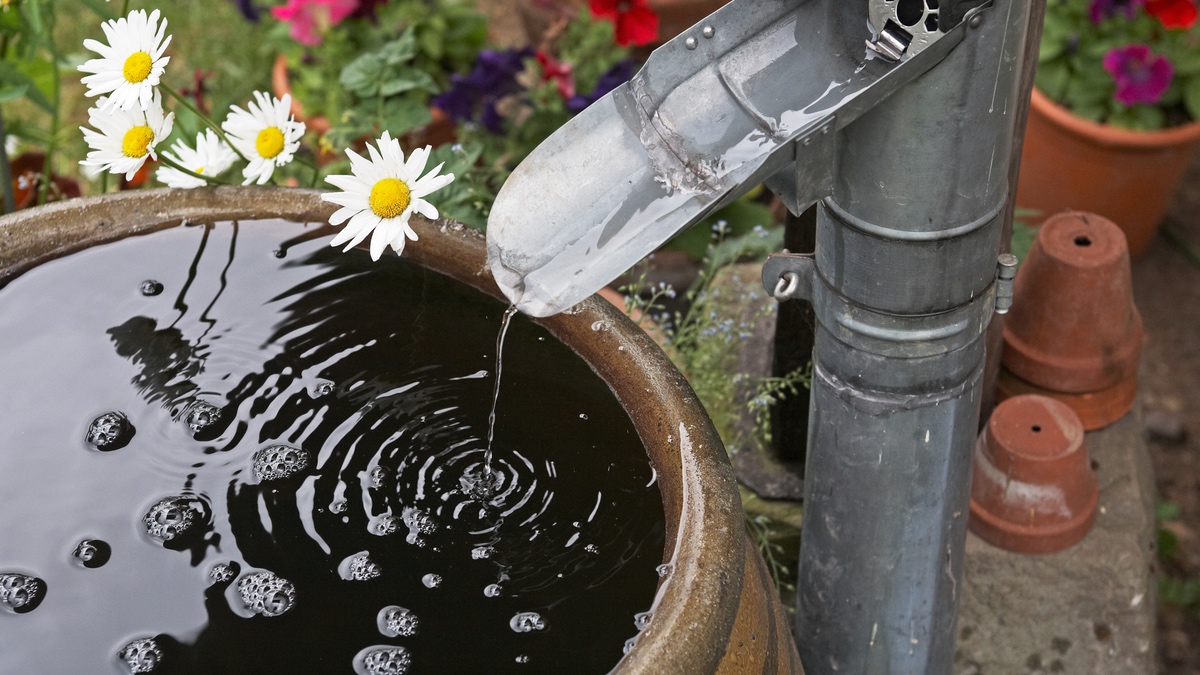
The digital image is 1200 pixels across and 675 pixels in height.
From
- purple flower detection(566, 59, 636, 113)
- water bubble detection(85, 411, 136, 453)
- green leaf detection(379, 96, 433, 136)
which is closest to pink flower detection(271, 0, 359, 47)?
purple flower detection(566, 59, 636, 113)

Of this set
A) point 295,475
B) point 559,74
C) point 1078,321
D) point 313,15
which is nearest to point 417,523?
point 295,475

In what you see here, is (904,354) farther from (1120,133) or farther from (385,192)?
(1120,133)

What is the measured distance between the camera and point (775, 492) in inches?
70.6

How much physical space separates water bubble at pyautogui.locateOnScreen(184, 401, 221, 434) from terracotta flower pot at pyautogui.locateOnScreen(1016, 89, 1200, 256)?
2155 mm

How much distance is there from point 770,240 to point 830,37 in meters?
1.21

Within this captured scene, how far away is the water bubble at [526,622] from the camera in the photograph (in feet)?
3.31

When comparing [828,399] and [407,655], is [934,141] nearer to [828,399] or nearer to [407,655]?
[828,399]

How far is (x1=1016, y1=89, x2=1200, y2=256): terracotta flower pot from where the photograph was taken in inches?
106

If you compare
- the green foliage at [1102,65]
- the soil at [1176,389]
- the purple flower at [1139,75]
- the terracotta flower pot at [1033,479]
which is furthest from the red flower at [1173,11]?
the terracotta flower pot at [1033,479]

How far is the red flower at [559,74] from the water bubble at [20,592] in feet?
5.41

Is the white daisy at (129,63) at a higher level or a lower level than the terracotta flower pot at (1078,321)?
higher

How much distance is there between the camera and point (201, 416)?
121 cm

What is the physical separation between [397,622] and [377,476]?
0.19 metres

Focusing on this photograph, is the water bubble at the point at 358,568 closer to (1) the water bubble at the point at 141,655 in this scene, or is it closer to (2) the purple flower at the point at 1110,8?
(1) the water bubble at the point at 141,655
